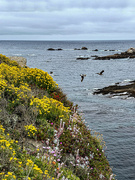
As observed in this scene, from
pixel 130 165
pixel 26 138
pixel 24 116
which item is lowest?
pixel 130 165

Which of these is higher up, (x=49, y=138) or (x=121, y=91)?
(x=49, y=138)

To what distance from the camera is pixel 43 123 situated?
322 inches

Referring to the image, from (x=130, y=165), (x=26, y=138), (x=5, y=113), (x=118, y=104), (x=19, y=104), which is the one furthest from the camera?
(x=118, y=104)

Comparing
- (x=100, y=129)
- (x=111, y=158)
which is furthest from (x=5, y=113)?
(x=100, y=129)

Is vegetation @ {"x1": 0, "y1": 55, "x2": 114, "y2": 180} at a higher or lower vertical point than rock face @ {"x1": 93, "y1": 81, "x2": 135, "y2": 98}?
higher

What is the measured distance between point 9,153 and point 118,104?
59.4 feet

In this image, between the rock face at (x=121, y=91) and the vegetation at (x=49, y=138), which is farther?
the rock face at (x=121, y=91)

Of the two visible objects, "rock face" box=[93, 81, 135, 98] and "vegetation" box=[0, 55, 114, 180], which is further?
"rock face" box=[93, 81, 135, 98]

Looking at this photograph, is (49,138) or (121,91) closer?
(49,138)

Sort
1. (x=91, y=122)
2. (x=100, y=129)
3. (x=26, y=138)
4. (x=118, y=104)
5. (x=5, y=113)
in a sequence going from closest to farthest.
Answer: (x=26, y=138), (x=5, y=113), (x=100, y=129), (x=91, y=122), (x=118, y=104)

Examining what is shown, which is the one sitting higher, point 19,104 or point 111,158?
point 19,104

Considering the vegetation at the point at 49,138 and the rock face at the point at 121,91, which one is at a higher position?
the vegetation at the point at 49,138

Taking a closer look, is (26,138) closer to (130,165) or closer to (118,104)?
(130,165)

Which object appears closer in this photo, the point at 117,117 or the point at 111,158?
the point at 111,158
